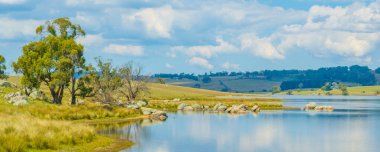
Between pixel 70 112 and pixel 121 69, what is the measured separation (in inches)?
2365

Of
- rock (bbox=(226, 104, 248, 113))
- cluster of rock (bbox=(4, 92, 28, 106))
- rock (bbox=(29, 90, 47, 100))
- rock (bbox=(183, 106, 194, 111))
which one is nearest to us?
cluster of rock (bbox=(4, 92, 28, 106))

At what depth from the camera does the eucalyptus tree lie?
89875mm

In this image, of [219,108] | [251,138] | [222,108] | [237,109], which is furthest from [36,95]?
[222,108]

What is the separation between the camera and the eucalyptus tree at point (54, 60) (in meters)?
89.9

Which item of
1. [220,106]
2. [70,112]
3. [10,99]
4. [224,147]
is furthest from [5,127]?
→ [220,106]

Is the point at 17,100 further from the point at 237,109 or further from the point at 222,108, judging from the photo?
the point at 222,108

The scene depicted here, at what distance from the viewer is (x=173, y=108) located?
5290 inches

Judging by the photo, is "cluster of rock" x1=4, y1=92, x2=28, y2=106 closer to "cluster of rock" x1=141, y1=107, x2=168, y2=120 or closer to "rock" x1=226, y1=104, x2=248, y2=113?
"cluster of rock" x1=141, y1=107, x2=168, y2=120

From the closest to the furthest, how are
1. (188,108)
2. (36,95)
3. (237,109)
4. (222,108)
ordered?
(36,95) → (237,109) → (222,108) → (188,108)

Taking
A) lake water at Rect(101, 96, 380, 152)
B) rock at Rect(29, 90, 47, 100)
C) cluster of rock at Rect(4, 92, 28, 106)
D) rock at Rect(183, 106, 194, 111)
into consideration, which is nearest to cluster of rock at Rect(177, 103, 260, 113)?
rock at Rect(183, 106, 194, 111)

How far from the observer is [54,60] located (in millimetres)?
92312

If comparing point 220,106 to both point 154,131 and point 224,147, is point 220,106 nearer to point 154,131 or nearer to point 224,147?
point 154,131

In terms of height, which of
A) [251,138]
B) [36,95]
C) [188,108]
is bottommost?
[251,138]

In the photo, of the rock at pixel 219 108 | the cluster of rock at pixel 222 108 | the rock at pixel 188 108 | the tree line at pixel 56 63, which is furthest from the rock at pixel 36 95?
the rock at pixel 219 108
